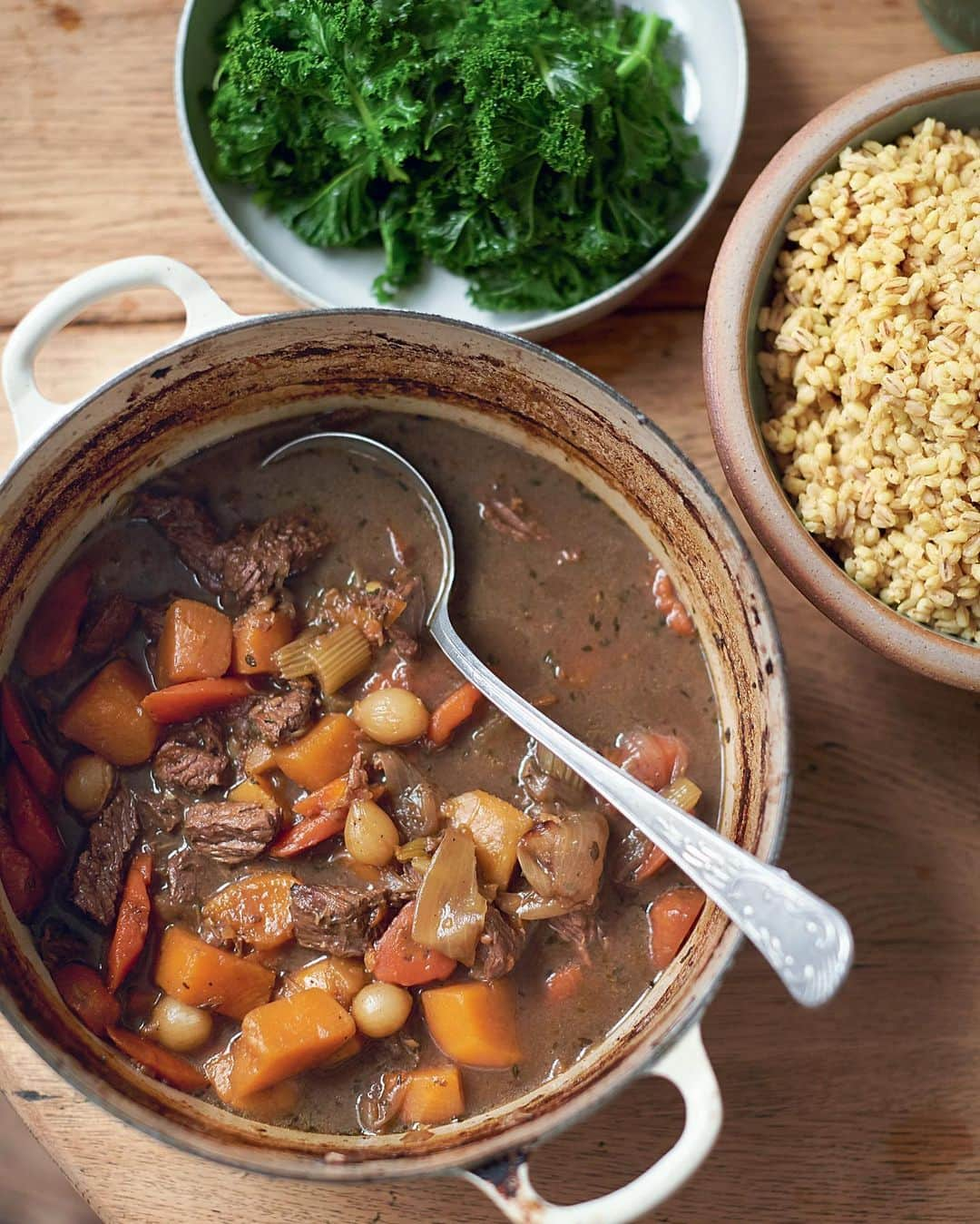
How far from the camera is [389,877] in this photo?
1938 mm

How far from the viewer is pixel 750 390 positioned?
6.37 ft

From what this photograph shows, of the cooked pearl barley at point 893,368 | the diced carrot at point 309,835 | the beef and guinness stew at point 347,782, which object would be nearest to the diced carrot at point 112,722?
the beef and guinness stew at point 347,782

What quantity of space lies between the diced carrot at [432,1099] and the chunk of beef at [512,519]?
0.87m

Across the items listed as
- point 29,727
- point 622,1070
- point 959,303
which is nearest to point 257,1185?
point 622,1070

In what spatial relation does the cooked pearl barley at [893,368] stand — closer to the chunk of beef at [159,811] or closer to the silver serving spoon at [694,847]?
the silver serving spoon at [694,847]

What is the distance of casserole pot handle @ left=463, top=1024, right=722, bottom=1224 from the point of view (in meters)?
1.52

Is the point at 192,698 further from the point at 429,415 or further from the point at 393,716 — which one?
the point at 429,415

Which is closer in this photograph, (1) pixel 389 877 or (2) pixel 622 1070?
(2) pixel 622 1070

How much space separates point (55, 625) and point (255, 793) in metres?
0.44

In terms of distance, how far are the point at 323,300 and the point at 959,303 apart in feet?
3.52

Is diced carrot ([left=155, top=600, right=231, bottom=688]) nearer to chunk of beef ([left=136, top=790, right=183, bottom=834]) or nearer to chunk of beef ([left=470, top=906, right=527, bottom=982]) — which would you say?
chunk of beef ([left=136, top=790, right=183, bottom=834])

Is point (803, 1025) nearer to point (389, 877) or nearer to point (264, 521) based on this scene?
point (389, 877)

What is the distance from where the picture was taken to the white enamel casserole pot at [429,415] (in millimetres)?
1596

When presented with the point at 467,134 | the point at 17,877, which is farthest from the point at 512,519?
the point at 17,877
